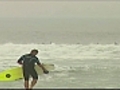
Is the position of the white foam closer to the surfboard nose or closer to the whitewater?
the whitewater

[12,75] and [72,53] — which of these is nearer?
[12,75]

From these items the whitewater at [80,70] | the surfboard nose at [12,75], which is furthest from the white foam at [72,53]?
the surfboard nose at [12,75]

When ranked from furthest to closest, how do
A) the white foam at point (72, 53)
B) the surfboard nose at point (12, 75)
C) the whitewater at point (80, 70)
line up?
the white foam at point (72, 53) < the surfboard nose at point (12, 75) < the whitewater at point (80, 70)

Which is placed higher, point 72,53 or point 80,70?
point 72,53

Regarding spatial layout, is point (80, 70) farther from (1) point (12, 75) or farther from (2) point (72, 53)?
(2) point (72, 53)

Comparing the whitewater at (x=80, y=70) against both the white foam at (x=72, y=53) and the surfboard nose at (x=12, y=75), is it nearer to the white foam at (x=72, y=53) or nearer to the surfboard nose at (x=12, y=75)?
the white foam at (x=72, y=53)

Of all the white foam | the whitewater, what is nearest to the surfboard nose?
the whitewater

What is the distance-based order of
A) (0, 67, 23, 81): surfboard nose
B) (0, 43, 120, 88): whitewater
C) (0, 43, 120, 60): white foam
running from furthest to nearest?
(0, 43, 120, 60): white foam < (0, 67, 23, 81): surfboard nose < (0, 43, 120, 88): whitewater

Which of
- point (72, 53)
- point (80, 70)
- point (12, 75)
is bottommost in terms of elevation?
point (80, 70)

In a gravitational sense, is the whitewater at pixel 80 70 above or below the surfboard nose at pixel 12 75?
below

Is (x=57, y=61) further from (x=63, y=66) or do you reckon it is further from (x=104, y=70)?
(x=104, y=70)

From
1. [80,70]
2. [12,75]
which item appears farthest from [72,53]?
[12,75]

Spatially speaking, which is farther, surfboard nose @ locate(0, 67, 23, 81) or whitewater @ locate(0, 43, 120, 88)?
surfboard nose @ locate(0, 67, 23, 81)

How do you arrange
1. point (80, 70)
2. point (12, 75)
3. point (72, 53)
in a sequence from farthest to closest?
point (72, 53)
point (80, 70)
point (12, 75)
